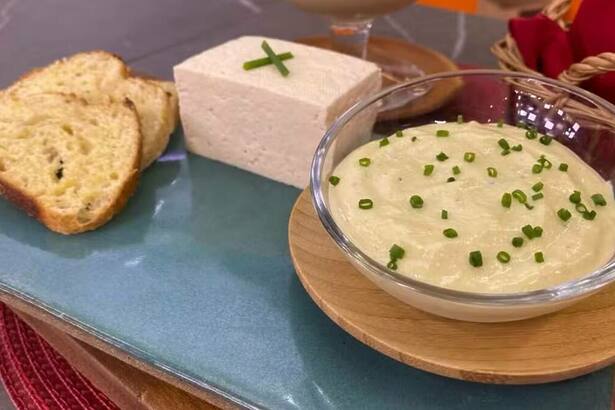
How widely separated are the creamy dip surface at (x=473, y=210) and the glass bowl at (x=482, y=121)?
37 millimetres

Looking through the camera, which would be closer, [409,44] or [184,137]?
[184,137]

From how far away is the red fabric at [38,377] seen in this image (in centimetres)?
137

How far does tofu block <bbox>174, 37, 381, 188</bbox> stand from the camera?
157 centimetres

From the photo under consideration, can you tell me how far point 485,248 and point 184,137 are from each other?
0.97 metres

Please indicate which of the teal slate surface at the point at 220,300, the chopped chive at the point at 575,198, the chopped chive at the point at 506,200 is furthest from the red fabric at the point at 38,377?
the chopped chive at the point at 575,198

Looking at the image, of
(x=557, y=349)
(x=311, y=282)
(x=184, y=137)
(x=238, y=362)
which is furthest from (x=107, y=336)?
(x=557, y=349)

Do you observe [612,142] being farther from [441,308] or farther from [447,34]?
[447,34]

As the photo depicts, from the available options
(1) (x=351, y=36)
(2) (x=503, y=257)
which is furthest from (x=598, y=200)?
(1) (x=351, y=36)

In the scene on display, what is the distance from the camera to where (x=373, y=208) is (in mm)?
1224

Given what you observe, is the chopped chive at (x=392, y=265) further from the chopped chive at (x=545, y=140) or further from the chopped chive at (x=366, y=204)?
the chopped chive at (x=545, y=140)

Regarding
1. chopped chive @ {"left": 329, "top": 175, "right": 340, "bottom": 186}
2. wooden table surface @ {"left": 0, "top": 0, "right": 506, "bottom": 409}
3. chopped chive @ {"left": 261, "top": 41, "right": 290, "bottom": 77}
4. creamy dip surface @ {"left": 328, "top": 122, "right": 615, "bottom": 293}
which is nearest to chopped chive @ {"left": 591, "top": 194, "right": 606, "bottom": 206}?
creamy dip surface @ {"left": 328, "top": 122, "right": 615, "bottom": 293}

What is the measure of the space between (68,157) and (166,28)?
47.6 inches

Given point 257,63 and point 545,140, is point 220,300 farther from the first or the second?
point 545,140

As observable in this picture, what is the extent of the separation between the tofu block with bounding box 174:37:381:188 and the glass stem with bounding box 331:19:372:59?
0.39m
